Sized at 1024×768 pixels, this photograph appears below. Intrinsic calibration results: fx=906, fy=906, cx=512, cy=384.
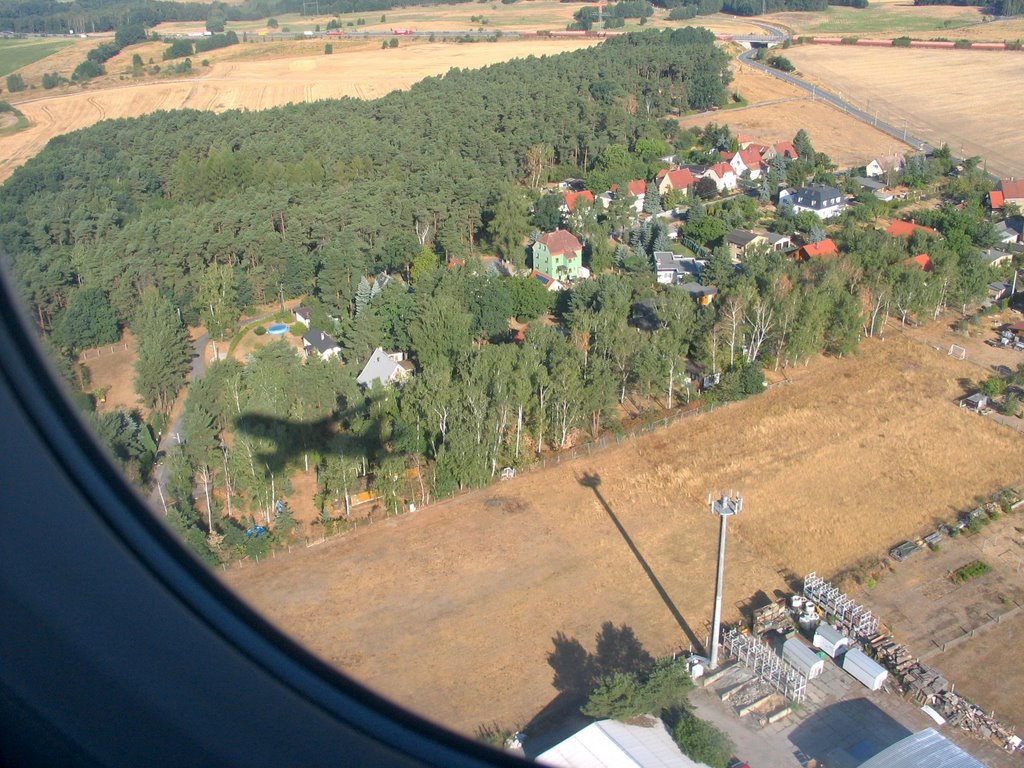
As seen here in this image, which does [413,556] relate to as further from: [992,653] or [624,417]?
[992,653]

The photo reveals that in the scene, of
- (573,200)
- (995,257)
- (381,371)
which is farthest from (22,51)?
(995,257)

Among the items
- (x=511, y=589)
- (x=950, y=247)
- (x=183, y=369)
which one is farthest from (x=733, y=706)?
(x=950, y=247)

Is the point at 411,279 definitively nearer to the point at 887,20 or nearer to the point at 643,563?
the point at 643,563

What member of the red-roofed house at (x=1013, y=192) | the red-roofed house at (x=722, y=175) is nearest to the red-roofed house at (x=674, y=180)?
the red-roofed house at (x=722, y=175)

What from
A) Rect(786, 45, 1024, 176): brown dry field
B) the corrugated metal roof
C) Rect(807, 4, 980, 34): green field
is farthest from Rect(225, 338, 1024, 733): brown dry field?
Rect(807, 4, 980, 34): green field

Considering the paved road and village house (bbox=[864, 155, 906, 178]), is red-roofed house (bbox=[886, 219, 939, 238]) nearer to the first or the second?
village house (bbox=[864, 155, 906, 178])
